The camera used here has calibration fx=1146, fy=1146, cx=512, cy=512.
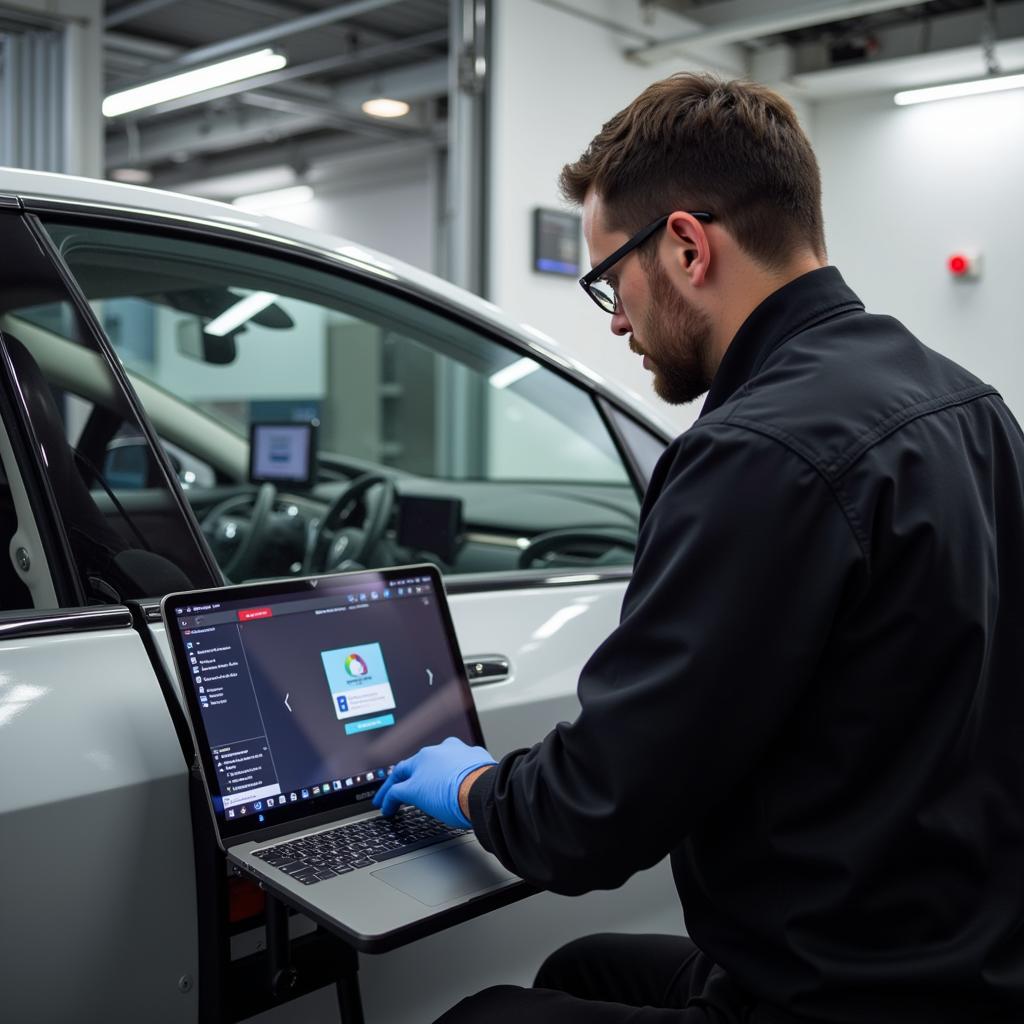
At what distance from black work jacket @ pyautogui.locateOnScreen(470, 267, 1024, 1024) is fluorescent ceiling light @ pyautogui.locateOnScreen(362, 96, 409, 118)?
9196mm

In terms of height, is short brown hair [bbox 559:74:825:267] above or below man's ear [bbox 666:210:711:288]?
above

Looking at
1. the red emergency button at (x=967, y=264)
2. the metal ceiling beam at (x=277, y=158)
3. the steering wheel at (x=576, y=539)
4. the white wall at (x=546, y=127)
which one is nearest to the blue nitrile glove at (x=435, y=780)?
the steering wheel at (x=576, y=539)

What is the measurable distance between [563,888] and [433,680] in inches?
16.2

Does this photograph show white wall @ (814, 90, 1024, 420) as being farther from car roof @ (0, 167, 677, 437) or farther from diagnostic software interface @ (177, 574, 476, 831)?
diagnostic software interface @ (177, 574, 476, 831)

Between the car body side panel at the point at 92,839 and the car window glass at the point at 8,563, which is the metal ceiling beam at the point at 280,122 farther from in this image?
the car body side panel at the point at 92,839

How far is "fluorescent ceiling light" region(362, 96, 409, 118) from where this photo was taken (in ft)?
31.3

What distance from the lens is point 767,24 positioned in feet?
21.5

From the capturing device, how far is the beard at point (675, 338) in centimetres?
122

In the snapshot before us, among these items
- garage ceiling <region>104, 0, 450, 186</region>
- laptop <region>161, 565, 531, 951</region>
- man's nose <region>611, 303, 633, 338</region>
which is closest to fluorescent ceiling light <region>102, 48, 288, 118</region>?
garage ceiling <region>104, 0, 450, 186</region>

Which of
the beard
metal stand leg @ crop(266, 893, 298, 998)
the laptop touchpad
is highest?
the beard

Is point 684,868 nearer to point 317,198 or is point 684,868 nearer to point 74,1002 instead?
point 74,1002

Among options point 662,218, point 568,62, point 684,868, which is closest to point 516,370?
point 662,218

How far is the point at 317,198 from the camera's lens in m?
13.1

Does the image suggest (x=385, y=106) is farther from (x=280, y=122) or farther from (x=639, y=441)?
(x=639, y=441)
